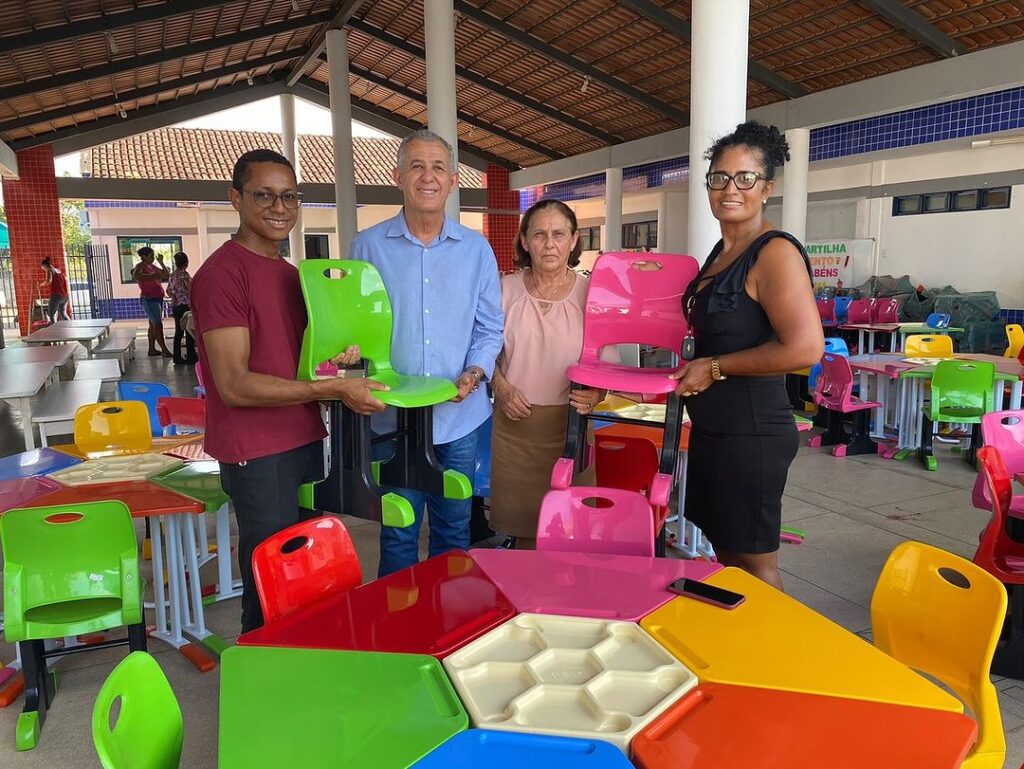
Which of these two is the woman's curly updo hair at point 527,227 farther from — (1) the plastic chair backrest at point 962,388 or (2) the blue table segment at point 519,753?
(1) the plastic chair backrest at point 962,388

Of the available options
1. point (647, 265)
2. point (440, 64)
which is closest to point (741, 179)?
point (647, 265)

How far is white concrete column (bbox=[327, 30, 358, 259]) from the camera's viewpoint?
12.7 meters

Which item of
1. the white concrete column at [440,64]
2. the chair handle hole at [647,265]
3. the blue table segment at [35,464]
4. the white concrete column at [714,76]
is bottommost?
the blue table segment at [35,464]

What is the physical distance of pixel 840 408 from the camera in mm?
6121

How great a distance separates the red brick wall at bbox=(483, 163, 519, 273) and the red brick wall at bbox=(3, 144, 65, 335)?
9384mm

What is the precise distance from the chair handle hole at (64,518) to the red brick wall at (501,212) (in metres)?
16.2

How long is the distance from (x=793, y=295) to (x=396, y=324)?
126cm

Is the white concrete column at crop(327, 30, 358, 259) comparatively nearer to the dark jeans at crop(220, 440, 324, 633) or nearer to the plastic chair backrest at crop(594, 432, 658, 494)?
the plastic chair backrest at crop(594, 432, 658, 494)

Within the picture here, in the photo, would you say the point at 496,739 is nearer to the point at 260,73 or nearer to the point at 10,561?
the point at 10,561

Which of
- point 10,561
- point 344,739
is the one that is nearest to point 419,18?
point 10,561

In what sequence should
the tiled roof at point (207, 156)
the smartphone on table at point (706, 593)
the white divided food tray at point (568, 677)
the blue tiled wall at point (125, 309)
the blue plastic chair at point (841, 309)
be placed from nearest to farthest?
1. the white divided food tray at point (568, 677)
2. the smartphone on table at point (706, 593)
3. the blue plastic chair at point (841, 309)
4. the tiled roof at point (207, 156)
5. the blue tiled wall at point (125, 309)

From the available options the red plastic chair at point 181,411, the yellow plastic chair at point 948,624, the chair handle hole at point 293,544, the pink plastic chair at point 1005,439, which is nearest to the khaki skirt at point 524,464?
the chair handle hole at point 293,544

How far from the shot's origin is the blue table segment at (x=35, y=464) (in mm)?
3180

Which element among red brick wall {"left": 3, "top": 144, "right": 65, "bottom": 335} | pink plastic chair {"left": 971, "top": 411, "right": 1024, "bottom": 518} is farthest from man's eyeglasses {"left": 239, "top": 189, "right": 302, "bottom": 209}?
red brick wall {"left": 3, "top": 144, "right": 65, "bottom": 335}
